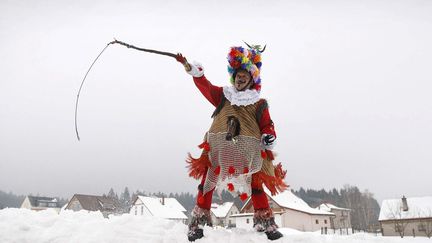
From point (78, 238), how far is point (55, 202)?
55822mm

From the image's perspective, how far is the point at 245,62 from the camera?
3824 millimetres

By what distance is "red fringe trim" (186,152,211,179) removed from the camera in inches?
137

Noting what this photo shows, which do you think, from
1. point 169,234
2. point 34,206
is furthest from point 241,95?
point 34,206

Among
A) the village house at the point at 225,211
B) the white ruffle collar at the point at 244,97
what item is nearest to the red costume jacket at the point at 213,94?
the white ruffle collar at the point at 244,97

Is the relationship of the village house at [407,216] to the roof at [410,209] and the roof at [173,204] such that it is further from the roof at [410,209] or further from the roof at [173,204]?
the roof at [173,204]

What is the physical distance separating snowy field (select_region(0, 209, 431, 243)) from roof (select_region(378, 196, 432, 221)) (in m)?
33.5

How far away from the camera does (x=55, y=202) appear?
169ft

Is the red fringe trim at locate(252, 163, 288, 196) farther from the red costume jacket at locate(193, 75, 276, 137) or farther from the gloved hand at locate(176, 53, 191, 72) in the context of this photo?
the gloved hand at locate(176, 53, 191, 72)

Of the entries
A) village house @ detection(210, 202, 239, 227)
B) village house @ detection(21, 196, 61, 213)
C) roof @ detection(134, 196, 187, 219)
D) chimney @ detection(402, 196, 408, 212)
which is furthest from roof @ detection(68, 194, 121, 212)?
chimney @ detection(402, 196, 408, 212)

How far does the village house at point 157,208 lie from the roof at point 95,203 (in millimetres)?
3022

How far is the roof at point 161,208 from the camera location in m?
35.1

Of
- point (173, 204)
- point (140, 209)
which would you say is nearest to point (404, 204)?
point (173, 204)

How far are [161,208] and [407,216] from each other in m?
25.5

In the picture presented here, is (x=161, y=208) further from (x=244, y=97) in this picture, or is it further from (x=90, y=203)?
(x=244, y=97)
